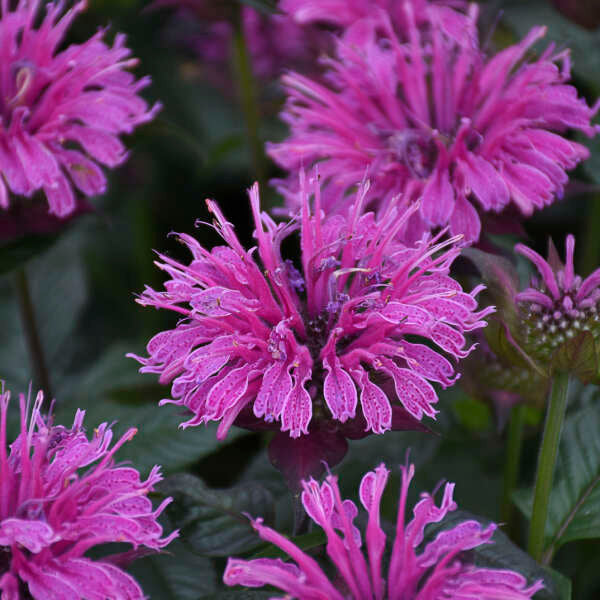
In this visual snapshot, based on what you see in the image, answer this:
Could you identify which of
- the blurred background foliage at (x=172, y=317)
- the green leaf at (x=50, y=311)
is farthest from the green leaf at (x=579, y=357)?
the green leaf at (x=50, y=311)

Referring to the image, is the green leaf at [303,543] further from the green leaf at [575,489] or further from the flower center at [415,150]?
the flower center at [415,150]

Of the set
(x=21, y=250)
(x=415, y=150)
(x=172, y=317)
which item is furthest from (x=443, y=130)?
(x=172, y=317)

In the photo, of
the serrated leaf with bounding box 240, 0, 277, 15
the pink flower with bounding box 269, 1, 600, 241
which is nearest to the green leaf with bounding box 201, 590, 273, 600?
the pink flower with bounding box 269, 1, 600, 241

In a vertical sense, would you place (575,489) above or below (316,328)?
below

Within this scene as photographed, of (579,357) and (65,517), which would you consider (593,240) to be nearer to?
(579,357)

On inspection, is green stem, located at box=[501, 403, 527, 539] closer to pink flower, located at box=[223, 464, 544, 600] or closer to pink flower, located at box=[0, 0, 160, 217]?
pink flower, located at box=[223, 464, 544, 600]

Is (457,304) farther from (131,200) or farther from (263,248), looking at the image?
(131,200)
